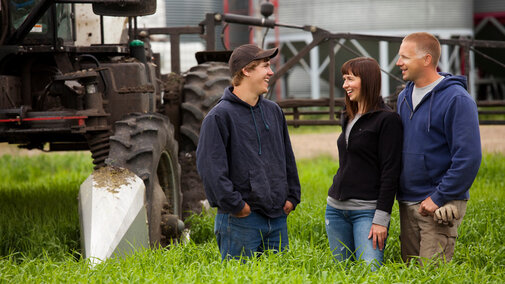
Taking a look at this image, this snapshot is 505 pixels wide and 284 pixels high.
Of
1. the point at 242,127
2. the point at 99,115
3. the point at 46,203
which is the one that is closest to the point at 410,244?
the point at 242,127

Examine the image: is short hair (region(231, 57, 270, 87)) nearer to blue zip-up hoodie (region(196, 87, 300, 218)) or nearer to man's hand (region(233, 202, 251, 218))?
blue zip-up hoodie (region(196, 87, 300, 218))

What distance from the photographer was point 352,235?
13.5ft

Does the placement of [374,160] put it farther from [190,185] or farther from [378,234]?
[190,185]

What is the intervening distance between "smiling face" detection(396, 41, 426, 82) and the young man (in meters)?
0.69

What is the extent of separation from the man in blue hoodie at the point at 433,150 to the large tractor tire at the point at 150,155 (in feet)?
5.71

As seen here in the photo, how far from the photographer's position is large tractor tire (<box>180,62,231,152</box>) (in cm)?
683

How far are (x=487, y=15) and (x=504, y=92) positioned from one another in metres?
2.50

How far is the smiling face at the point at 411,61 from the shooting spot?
3875 mm

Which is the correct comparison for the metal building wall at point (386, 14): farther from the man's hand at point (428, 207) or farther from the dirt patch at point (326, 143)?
the man's hand at point (428, 207)

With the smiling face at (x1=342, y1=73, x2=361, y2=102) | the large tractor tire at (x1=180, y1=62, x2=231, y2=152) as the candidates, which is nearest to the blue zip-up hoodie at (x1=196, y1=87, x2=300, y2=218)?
the smiling face at (x1=342, y1=73, x2=361, y2=102)

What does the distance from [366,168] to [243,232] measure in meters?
0.74

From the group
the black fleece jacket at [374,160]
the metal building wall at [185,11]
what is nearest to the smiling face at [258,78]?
the black fleece jacket at [374,160]

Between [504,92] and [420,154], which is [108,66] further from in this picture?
[504,92]

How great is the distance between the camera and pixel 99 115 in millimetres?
5281
